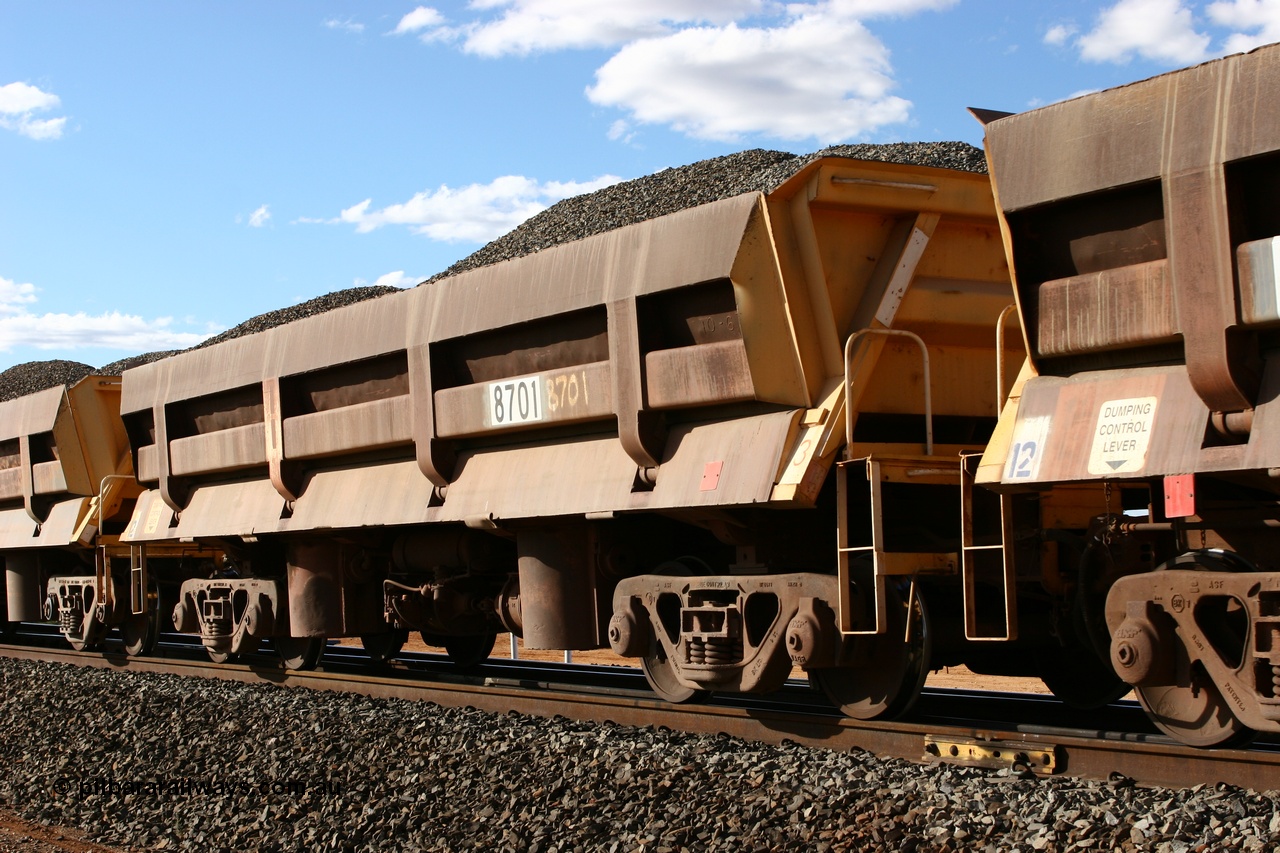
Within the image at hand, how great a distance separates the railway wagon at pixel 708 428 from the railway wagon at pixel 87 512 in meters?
4.47

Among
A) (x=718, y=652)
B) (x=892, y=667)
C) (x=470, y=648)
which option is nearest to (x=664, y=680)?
(x=718, y=652)

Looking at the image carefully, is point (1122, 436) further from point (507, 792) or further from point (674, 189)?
point (674, 189)

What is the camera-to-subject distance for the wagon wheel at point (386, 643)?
12297 mm

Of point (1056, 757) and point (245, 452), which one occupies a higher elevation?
point (245, 452)

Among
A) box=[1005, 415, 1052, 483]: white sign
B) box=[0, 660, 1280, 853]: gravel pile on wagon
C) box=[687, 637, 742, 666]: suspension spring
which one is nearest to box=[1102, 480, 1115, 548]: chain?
box=[1005, 415, 1052, 483]: white sign

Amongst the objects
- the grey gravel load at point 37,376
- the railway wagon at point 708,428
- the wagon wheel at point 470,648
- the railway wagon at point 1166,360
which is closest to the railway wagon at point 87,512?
the wagon wheel at point 470,648

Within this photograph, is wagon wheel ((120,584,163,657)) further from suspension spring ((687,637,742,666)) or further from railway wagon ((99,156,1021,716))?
suspension spring ((687,637,742,666))

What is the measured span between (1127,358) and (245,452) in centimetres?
831

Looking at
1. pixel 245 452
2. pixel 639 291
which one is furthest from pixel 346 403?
pixel 639 291

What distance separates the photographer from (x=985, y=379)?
26.4 ft

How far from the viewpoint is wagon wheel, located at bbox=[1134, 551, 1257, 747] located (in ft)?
18.8

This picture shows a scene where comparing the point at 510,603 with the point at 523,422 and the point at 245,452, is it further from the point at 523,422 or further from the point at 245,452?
the point at 245,452

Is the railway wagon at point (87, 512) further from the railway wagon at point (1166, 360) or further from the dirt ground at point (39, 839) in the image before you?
the railway wagon at point (1166, 360)

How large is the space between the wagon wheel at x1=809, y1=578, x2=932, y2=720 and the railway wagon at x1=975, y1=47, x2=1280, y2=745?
92 cm
